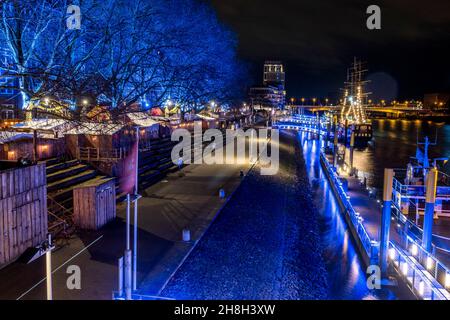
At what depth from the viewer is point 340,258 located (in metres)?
15.3

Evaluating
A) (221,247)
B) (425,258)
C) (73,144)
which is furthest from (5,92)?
(425,258)

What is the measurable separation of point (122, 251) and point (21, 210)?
3.04 metres

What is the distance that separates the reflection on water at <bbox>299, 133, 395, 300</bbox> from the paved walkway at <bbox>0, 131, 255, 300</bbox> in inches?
191

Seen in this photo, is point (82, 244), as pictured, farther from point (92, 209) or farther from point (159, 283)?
point (159, 283)

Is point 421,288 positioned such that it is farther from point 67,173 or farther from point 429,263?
point 67,173

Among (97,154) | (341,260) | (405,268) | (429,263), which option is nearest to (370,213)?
(341,260)

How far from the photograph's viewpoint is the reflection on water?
12171mm

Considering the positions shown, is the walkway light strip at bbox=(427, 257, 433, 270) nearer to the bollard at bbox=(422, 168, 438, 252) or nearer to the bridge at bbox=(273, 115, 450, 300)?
the bridge at bbox=(273, 115, 450, 300)

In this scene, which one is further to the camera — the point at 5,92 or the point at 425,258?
the point at 5,92

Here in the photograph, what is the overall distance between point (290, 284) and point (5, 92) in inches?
1335

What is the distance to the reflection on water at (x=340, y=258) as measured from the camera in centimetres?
1217

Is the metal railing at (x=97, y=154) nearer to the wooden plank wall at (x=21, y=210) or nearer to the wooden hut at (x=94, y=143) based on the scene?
the wooden hut at (x=94, y=143)

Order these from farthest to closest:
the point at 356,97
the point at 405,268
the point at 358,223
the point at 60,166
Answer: the point at 356,97
the point at 60,166
the point at 358,223
the point at 405,268
